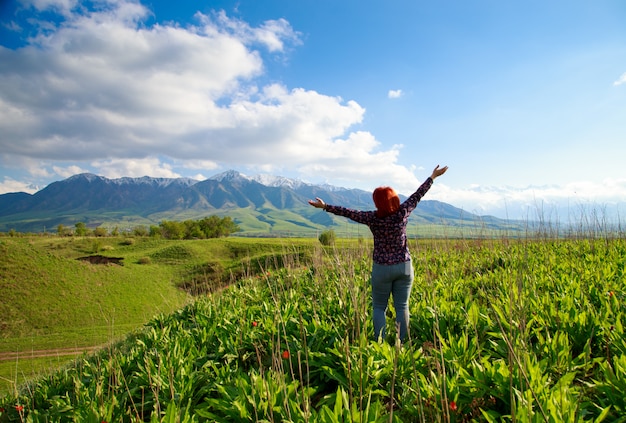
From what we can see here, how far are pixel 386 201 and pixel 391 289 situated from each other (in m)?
1.15

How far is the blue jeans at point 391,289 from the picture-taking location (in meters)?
3.83

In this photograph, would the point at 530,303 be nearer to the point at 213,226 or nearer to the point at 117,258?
the point at 117,258

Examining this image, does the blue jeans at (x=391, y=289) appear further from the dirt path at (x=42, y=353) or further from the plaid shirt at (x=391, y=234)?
the dirt path at (x=42, y=353)

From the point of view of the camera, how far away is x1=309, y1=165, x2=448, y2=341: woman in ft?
12.6

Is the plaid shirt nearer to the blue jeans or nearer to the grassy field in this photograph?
the blue jeans

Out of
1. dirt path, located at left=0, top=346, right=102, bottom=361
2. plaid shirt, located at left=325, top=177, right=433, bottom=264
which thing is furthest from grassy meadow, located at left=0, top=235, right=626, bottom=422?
dirt path, located at left=0, top=346, right=102, bottom=361

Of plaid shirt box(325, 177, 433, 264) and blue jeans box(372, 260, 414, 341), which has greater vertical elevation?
plaid shirt box(325, 177, 433, 264)

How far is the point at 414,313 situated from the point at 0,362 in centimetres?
1719

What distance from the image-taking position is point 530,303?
403 cm

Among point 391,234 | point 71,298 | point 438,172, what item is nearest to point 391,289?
point 391,234

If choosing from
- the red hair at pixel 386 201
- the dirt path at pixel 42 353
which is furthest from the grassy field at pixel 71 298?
the red hair at pixel 386 201

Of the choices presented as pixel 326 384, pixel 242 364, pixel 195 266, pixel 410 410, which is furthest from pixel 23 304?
pixel 410 410

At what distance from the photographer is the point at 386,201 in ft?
12.6

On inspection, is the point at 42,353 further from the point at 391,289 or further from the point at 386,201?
the point at 386,201
